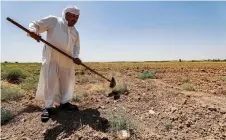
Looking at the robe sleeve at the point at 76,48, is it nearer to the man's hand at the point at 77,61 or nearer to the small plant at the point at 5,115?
the man's hand at the point at 77,61

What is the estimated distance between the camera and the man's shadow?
18.6ft

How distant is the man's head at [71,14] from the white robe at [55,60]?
90 millimetres

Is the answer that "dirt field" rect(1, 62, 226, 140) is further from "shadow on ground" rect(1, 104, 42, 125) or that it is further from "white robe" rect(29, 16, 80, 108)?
"white robe" rect(29, 16, 80, 108)

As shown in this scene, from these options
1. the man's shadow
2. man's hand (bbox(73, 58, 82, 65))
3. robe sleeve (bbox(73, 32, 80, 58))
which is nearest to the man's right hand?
man's hand (bbox(73, 58, 82, 65))

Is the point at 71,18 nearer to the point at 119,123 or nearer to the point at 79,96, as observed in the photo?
the point at 119,123

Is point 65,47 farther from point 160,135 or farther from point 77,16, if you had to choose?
point 160,135

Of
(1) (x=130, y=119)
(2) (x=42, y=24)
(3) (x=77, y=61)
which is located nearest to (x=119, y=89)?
(3) (x=77, y=61)

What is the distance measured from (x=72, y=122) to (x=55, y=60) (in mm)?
1215

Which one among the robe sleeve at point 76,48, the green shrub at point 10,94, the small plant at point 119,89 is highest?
the robe sleeve at point 76,48

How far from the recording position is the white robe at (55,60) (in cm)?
619

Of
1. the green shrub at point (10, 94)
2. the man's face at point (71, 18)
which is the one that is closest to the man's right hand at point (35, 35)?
the man's face at point (71, 18)

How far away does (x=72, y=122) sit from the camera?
232 inches

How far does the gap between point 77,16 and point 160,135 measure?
2601 mm

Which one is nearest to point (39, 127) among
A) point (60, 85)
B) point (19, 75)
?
point (60, 85)
